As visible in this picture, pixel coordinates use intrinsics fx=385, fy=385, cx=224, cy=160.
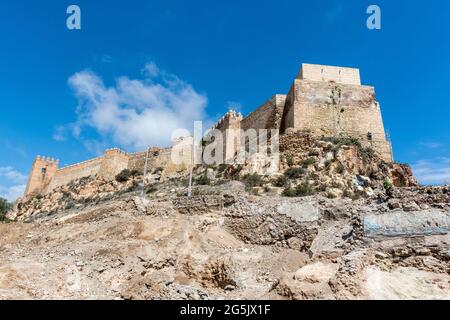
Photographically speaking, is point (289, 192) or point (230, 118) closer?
point (289, 192)

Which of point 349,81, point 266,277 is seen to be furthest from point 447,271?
point 349,81

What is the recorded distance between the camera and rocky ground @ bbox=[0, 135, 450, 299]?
6796mm

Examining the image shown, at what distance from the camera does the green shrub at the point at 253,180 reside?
16.4 metres

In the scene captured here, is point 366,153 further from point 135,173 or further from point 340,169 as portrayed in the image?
point 135,173

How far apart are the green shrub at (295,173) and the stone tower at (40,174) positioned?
95.7 feet

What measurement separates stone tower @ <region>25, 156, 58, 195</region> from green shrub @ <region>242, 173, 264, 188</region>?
27.5 metres

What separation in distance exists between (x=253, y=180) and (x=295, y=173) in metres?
1.83

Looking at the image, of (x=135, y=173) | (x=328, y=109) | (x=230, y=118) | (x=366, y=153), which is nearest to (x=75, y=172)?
(x=135, y=173)

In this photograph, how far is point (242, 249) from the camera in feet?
32.0

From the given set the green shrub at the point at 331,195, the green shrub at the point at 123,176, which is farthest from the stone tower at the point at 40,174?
the green shrub at the point at 331,195

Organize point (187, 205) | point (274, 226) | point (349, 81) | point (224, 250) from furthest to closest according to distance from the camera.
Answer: point (349, 81)
point (187, 205)
point (274, 226)
point (224, 250)

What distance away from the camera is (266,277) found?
8.34 meters
